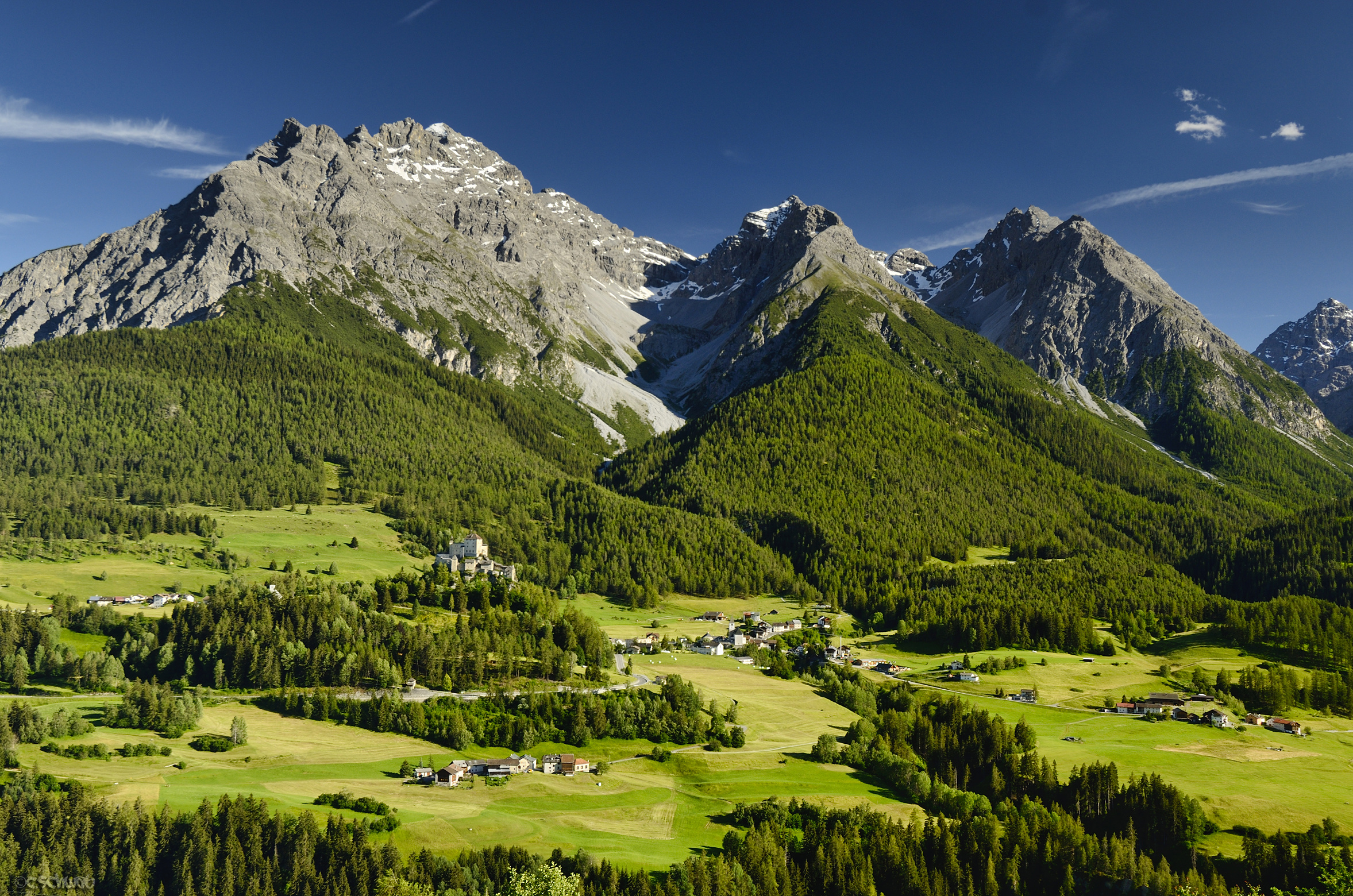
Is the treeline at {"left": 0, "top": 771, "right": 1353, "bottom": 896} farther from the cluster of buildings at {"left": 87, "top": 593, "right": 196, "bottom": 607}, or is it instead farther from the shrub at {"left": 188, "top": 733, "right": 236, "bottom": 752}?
the cluster of buildings at {"left": 87, "top": 593, "right": 196, "bottom": 607}

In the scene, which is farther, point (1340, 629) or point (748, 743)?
point (1340, 629)

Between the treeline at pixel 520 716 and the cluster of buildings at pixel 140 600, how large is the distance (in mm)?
50740

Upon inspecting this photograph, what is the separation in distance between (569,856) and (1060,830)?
155 ft

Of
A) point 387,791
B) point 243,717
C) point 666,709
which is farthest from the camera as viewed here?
point 666,709

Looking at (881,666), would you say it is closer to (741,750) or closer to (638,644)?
(638,644)

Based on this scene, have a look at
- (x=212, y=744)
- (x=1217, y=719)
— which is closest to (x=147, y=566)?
(x=212, y=744)

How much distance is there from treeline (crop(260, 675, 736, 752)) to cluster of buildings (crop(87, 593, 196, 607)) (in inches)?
1998

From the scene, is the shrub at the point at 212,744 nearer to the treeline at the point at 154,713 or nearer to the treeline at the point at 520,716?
the treeline at the point at 154,713

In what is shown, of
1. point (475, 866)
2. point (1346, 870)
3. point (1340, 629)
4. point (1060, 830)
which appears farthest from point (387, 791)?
point (1340, 629)

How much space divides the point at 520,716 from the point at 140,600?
87339 mm

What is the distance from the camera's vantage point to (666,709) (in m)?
116

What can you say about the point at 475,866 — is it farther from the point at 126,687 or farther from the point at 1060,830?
the point at 126,687

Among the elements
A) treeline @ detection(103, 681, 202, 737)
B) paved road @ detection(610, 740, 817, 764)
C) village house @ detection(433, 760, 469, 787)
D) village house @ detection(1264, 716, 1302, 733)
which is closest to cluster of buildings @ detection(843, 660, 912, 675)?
paved road @ detection(610, 740, 817, 764)

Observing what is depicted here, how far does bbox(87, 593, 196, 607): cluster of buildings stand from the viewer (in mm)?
149250
